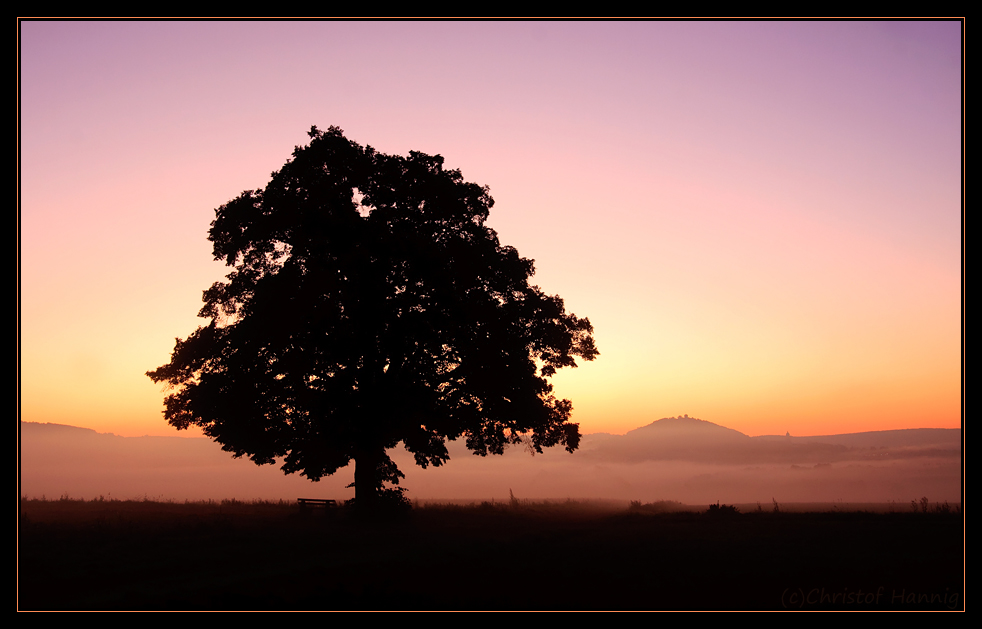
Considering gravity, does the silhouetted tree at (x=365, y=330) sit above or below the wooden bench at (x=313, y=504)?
above

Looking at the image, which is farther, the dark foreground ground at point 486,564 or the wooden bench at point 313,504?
the wooden bench at point 313,504

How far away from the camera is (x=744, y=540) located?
2039 centimetres

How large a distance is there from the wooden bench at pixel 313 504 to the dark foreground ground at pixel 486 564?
2453 millimetres

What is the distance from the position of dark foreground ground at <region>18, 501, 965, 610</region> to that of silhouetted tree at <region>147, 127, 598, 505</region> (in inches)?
137

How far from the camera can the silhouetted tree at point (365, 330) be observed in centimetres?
2567

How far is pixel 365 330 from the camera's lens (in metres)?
26.1

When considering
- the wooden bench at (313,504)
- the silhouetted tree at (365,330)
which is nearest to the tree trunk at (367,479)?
the silhouetted tree at (365,330)

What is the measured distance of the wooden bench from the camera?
28188mm

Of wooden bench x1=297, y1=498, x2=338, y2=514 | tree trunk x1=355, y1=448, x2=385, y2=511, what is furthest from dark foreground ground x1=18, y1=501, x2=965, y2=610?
wooden bench x1=297, y1=498, x2=338, y2=514

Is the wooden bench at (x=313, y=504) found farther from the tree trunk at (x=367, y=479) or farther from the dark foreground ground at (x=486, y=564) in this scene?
the tree trunk at (x=367, y=479)

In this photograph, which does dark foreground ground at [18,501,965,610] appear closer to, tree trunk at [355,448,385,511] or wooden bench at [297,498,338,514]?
tree trunk at [355,448,385,511]

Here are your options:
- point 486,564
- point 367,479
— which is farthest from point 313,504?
point 486,564

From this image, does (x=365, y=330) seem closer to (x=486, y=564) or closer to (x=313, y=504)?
(x=313, y=504)

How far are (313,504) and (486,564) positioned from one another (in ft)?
45.9
